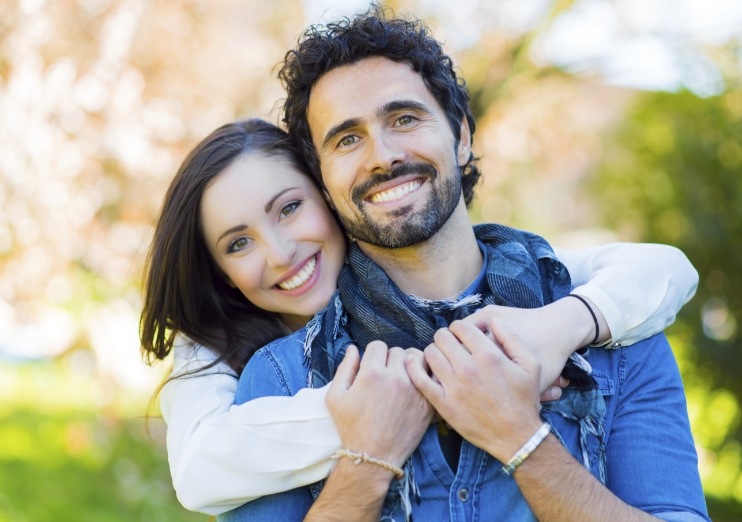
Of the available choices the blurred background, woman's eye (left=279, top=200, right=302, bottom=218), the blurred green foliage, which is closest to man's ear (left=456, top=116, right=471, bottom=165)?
woman's eye (left=279, top=200, right=302, bottom=218)

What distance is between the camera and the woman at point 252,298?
205cm

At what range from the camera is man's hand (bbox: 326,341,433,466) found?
6.55ft

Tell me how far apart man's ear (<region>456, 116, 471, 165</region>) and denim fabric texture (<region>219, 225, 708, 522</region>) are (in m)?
0.46

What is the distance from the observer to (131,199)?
5.70m

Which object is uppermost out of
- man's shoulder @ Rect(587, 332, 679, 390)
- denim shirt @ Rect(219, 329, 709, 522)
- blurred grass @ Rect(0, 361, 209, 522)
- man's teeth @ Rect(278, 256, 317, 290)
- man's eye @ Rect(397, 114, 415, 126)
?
man's eye @ Rect(397, 114, 415, 126)

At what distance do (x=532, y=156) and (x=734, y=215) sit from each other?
4.35 metres

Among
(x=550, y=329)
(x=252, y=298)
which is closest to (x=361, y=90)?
(x=252, y=298)

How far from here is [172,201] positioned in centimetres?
280

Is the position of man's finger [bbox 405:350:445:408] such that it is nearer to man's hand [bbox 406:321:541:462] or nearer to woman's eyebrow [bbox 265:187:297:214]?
man's hand [bbox 406:321:541:462]

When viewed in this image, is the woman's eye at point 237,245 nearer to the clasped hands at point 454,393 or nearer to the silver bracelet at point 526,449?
the clasped hands at point 454,393

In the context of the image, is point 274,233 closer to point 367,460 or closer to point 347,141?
point 347,141

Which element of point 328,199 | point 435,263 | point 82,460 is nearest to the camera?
point 435,263

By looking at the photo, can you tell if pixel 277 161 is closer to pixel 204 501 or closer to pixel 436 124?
pixel 436 124

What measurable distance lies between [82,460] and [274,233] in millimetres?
3893
